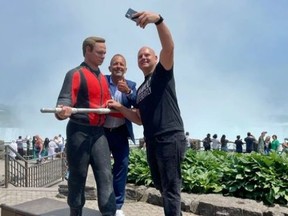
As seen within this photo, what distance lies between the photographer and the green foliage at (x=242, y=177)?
223 inches

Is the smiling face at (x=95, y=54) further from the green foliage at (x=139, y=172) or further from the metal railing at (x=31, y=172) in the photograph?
the metal railing at (x=31, y=172)

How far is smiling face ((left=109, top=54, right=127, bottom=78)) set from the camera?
12.2 feet

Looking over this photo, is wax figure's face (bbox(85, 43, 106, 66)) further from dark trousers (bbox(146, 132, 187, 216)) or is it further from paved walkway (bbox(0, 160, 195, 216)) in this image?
paved walkway (bbox(0, 160, 195, 216))

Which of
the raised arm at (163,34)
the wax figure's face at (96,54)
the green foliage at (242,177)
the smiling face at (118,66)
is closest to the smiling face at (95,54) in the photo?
the wax figure's face at (96,54)

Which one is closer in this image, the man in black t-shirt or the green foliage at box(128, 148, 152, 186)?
the man in black t-shirt

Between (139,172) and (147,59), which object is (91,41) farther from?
(139,172)

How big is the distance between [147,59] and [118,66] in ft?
1.60

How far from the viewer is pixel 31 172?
1082 centimetres

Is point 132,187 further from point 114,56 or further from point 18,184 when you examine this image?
point 18,184

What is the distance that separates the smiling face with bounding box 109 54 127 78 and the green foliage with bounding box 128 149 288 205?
122 inches

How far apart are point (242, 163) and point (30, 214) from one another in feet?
11.7

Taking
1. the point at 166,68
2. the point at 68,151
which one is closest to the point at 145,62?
the point at 166,68

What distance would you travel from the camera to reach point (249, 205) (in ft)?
17.8

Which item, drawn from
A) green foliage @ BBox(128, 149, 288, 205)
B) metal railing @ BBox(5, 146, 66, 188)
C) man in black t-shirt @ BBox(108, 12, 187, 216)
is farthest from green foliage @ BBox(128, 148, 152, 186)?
metal railing @ BBox(5, 146, 66, 188)
